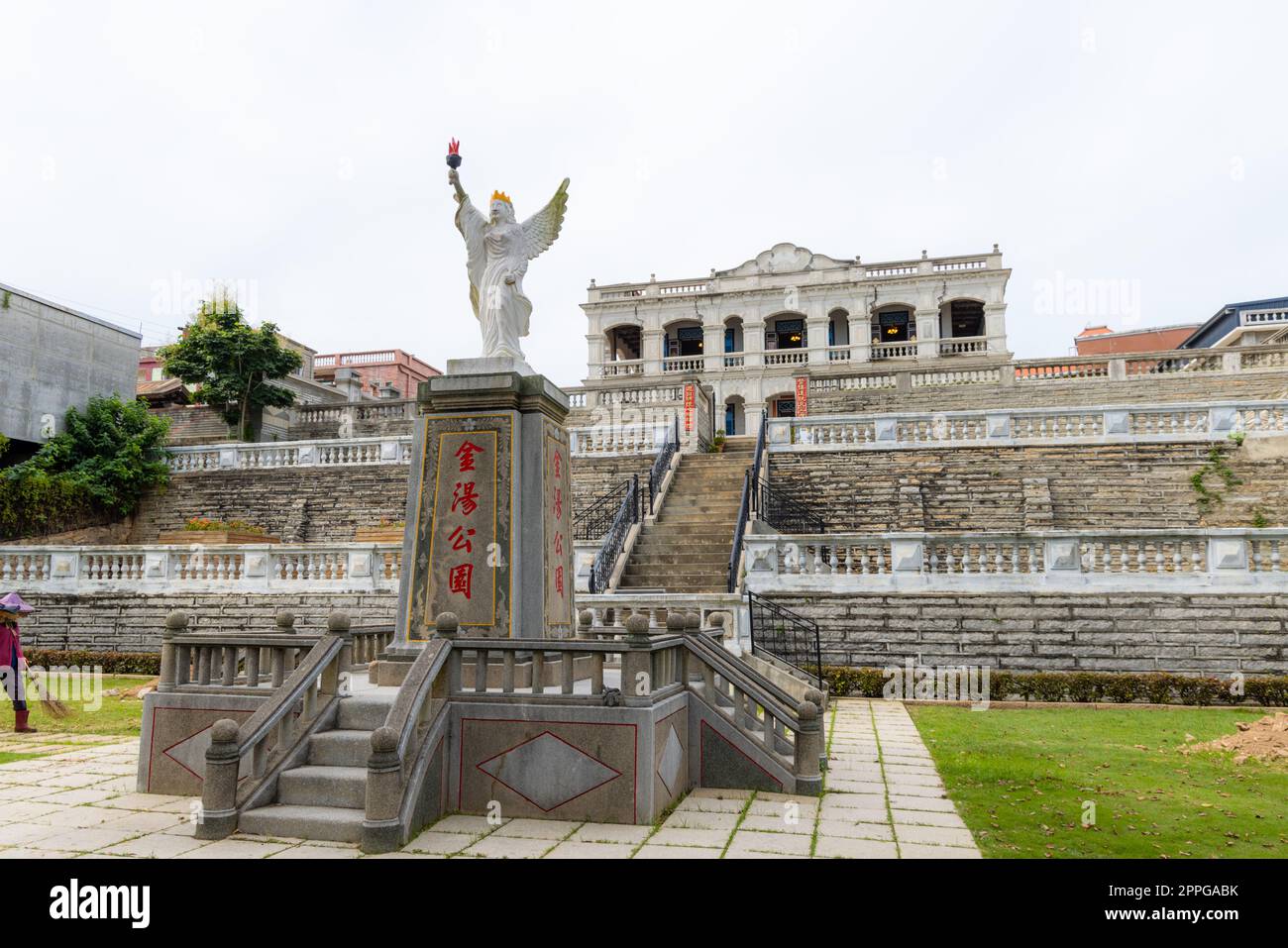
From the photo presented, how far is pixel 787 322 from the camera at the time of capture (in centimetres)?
4412

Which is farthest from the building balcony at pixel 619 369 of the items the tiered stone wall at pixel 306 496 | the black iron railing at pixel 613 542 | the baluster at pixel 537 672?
the baluster at pixel 537 672

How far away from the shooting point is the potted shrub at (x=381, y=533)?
2041 centimetres

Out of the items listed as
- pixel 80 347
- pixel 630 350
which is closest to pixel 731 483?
pixel 80 347

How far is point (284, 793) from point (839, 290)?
37810 millimetres

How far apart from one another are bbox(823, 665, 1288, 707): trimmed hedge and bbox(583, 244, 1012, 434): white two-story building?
2298cm

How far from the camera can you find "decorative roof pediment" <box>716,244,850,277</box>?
4219cm

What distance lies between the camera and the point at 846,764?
930 centimetres

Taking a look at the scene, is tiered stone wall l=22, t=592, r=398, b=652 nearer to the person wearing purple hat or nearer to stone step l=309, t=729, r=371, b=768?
the person wearing purple hat

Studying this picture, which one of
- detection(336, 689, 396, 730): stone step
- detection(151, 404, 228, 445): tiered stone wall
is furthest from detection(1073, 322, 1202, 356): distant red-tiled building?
detection(336, 689, 396, 730): stone step

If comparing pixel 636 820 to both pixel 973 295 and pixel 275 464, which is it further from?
pixel 973 295

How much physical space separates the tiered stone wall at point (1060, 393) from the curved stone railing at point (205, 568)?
56.0ft

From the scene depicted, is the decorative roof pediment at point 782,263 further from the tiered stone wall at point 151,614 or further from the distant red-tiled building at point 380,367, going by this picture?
the tiered stone wall at point 151,614

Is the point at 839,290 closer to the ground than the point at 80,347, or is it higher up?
higher up
